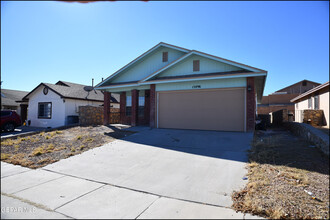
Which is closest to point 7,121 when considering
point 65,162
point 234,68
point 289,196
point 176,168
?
point 65,162

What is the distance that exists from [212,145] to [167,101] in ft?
18.1

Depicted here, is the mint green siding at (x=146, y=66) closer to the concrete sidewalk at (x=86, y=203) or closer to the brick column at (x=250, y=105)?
the brick column at (x=250, y=105)

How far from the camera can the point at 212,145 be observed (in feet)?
25.3

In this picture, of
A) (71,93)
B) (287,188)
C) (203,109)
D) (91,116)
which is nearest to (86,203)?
(287,188)

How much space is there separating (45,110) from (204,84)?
1575 centimetres

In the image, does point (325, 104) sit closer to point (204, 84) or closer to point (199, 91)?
point (204, 84)

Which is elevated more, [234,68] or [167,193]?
[234,68]

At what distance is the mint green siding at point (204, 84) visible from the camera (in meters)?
10.5

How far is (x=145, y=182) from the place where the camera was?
4555 mm

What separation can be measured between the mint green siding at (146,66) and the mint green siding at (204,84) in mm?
2566

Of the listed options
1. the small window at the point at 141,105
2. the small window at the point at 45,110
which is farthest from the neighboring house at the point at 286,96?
the small window at the point at 45,110

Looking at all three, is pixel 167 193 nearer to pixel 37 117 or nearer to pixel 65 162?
pixel 65 162

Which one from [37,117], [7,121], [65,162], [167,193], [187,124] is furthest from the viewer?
[37,117]

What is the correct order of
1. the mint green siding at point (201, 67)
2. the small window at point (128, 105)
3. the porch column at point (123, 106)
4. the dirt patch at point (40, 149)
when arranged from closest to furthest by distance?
the dirt patch at point (40, 149) < the mint green siding at point (201, 67) < the small window at point (128, 105) < the porch column at point (123, 106)
